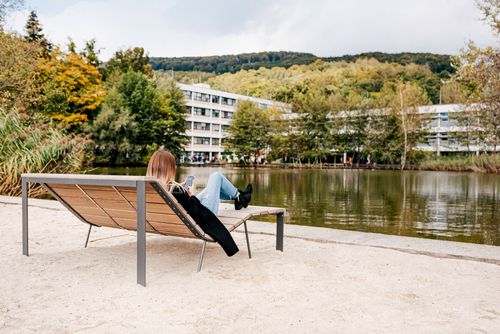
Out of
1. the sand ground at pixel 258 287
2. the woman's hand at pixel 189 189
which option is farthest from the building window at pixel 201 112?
the woman's hand at pixel 189 189

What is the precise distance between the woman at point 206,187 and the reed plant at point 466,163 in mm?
36850

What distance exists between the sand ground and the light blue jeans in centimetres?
52

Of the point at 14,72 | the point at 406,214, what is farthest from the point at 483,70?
the point at 14,72

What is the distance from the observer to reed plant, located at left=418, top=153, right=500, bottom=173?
121 ft

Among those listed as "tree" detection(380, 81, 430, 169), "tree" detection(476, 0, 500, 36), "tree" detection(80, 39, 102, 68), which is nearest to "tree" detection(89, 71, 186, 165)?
"tree" detection(80, 39, 102, 68)

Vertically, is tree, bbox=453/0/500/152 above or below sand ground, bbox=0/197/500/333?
above

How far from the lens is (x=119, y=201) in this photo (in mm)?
→ 3617

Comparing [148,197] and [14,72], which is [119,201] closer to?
[148,197]

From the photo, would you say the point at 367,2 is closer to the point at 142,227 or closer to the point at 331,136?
the point at 331,136

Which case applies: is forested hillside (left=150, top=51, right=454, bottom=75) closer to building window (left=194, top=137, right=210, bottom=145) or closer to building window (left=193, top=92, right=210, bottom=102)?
building window (left=193, top=92, right=210, bottom=102)

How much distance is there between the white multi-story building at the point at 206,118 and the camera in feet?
220

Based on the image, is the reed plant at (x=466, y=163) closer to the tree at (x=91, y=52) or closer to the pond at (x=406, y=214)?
the pond at (x=406, y=214)

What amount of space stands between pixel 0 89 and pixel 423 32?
7553 cm

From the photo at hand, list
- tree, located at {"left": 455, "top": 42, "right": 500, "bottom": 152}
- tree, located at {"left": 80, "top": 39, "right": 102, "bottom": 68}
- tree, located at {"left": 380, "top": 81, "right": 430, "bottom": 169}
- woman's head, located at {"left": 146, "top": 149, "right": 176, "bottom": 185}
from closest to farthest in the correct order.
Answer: woman's head, located at {"left": 146, "top": 149, "right": 176, "bottom": 185} → tree, located at {"left": 455, "top": 42, "right": 500, "bottom": 152} → tree, located at {"left": 80, "top": 39, "right": 102, "bottom": 68} → tree, located at {"left": 380, "top": 81, "right": 430, "bottom": 169}
